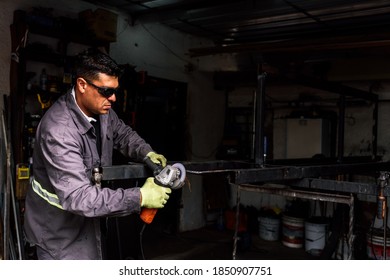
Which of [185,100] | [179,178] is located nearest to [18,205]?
[179,178]

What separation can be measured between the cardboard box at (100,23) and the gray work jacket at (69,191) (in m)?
2.07

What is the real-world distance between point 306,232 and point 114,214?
13.2ft

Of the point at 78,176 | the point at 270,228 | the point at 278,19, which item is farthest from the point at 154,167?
the point at 270,228

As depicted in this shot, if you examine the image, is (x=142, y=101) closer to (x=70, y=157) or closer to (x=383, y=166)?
(x=383, y=166)

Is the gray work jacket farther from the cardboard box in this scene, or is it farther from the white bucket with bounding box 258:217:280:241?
the white bucket with bounding box 258:217:280:241

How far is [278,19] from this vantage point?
4770 mm

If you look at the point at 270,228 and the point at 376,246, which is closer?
the point at 376,246

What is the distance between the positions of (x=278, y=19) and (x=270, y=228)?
2.87 metres

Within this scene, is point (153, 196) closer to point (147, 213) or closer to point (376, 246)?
point (147, 213)

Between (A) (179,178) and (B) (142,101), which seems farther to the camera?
(B) (142,101)

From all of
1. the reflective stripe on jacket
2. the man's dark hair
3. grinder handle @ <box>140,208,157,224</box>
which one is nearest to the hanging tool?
grinder handle @ <box>140,208,157,224</box>

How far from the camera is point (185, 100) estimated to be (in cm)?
580

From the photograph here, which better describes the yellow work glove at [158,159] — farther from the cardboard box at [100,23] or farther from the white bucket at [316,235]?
the white bucket at [316,235]

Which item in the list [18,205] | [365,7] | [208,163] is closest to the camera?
[208,163]
